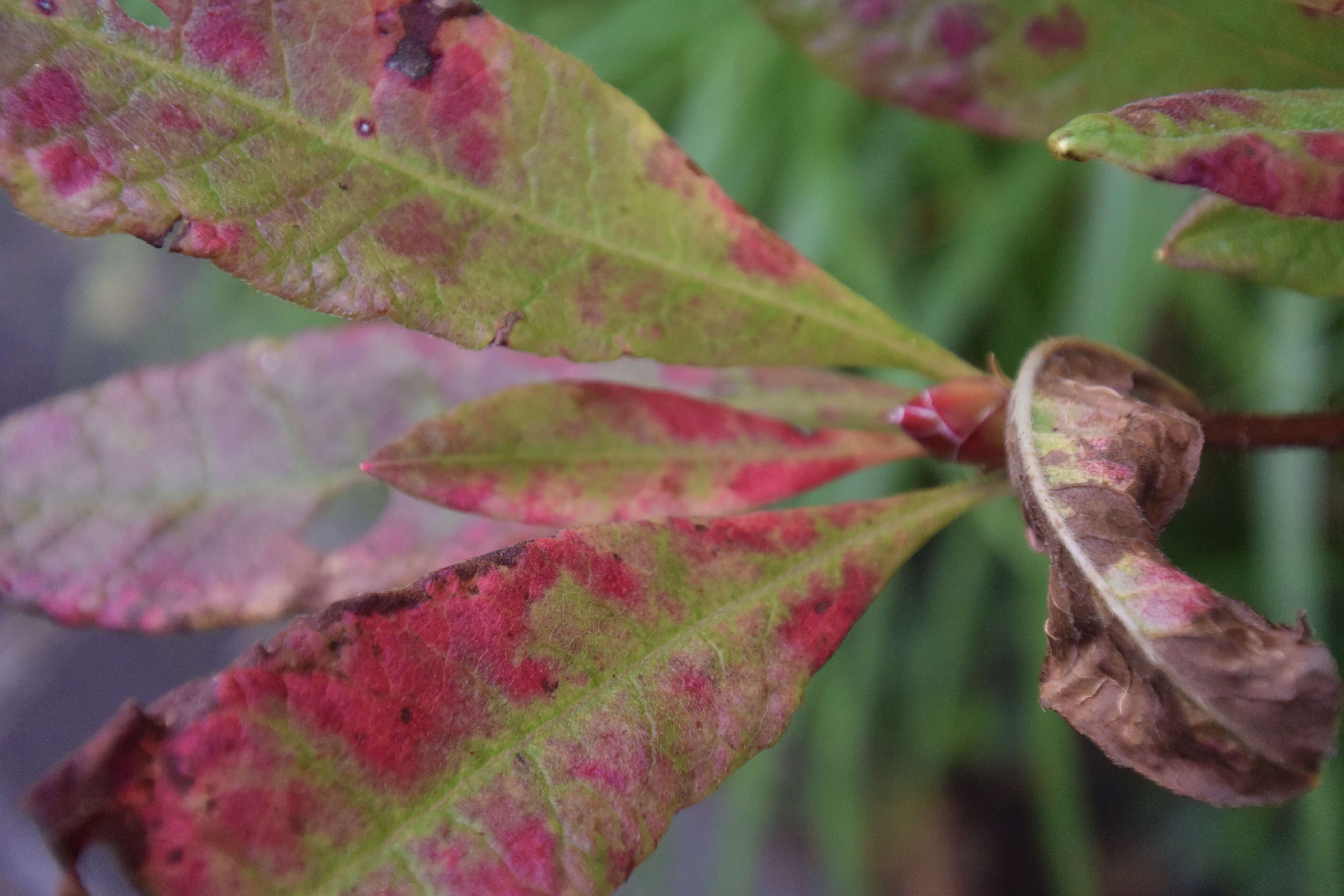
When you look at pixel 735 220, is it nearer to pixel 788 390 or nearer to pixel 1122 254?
pixel 788 390

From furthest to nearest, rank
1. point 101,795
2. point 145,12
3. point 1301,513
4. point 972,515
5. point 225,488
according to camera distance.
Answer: point 972,515 < point 1301,513 < point 225,488 < point 145,12 < point 101,795

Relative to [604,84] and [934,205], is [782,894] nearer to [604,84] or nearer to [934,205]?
[934,205]

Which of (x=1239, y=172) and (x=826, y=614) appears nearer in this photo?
(x=1239, y=172)

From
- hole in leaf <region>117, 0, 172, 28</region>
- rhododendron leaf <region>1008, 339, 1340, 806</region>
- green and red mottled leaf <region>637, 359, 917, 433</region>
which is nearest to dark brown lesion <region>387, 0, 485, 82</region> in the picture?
hole in leaf <region>117, 0, 172, 28</region>

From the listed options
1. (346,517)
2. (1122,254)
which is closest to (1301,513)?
(1122,254)

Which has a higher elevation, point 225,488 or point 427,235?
point 427,235

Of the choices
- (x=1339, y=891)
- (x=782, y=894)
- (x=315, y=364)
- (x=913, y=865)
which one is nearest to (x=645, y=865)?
(x=782, y=894)

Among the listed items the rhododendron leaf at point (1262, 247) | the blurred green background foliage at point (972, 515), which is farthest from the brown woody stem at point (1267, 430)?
the blurred green background foliage at point (972, 515)

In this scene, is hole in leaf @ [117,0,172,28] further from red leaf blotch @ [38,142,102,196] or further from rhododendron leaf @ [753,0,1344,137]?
rhododendron leaf @ [753,0,1344,137]
